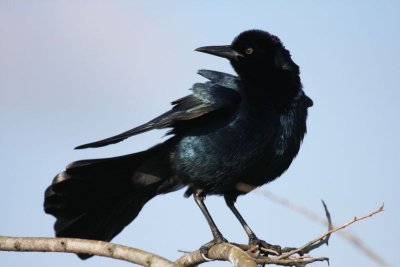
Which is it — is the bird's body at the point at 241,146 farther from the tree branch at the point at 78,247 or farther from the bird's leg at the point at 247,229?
the tree branch at the point at 78,247

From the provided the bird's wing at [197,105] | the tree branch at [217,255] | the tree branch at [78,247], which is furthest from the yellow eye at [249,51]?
the tree branch at [78,247]

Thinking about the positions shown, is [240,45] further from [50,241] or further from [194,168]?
[50,241]

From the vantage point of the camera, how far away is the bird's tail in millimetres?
6379

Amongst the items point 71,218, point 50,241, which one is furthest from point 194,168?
point 50,241

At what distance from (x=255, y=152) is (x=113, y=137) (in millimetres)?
1270

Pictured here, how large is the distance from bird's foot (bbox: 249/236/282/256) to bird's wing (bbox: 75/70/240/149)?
1.29 metres

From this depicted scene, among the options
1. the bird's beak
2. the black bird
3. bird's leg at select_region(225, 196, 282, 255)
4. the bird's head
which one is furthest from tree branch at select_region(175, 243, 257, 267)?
the bird's beak

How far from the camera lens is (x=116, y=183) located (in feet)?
22.0

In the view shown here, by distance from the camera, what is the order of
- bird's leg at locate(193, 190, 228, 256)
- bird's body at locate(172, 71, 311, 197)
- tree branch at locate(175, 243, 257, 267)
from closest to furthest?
tree branch at locate(175, 243, 257, 267) → bird's leg at locate(193, 190, 228, 256) → bird's body at locate(172, 71, 311, 197)

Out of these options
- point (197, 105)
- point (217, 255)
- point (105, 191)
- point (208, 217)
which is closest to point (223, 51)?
point (197, 105)

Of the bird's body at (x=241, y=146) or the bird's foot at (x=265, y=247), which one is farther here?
the bird's body at (x=241, y=146)

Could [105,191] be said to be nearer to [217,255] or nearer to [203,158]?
[203,158]

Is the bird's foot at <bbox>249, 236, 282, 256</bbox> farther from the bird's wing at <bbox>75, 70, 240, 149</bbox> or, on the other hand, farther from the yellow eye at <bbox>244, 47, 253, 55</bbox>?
the yellow eye at <bbox>244, 47, 253, 55</bbox>

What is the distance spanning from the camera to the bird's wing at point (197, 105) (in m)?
6.35
